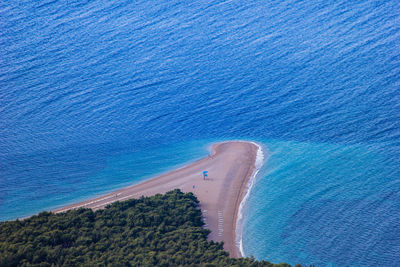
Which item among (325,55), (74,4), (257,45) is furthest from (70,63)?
(325,55)

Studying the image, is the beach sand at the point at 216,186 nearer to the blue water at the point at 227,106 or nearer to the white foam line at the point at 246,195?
the white foam line at the point at 246,195

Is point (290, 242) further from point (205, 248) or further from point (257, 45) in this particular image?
point (257, 45)

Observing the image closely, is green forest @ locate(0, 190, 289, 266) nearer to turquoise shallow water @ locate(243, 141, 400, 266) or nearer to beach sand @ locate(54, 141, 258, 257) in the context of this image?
beach sand @ locate(54, 141, 258, 257)

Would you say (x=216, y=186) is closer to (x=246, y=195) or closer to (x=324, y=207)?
(x=246, y=195)

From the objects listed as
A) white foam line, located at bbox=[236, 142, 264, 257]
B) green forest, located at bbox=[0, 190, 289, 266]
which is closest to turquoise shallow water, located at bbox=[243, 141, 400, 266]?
white foam line, located at bbox=[236, 142, 264, 257]

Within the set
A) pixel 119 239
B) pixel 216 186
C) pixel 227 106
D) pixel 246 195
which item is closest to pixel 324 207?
pixel 246 195

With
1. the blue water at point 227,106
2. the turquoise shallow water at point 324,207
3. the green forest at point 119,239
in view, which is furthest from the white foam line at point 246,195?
the green forest at point 119,239
